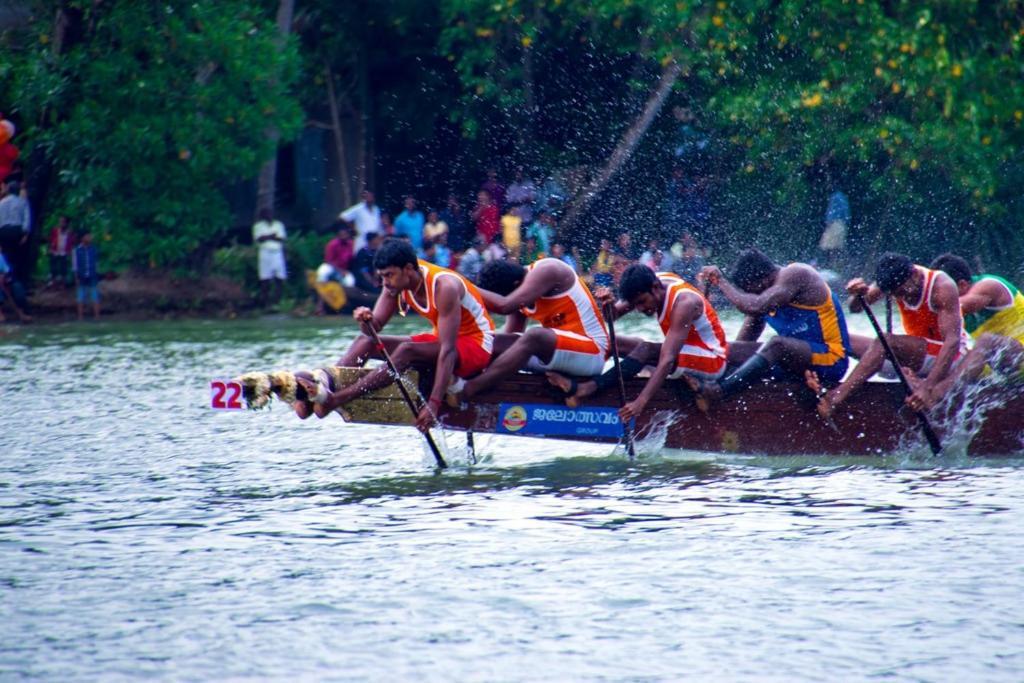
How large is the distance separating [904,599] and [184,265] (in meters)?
20.5

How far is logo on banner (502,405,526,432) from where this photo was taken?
35.3 ft

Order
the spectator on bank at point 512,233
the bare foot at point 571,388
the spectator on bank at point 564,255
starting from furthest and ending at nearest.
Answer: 1. the spectator on bank at point 512,233
2. the spectator on bank at point 564,255
3. the bare foot at point 571,388

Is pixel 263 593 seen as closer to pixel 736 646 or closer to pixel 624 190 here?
pixel 736 646

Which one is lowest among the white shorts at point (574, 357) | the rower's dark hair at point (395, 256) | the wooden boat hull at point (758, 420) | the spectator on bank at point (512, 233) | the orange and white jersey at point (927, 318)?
the wooden boat hull at point (758, 420)

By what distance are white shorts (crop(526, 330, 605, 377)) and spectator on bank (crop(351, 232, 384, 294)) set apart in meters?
15.2

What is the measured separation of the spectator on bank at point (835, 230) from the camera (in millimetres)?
26734

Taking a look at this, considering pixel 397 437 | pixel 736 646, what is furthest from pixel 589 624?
pixel 397 437

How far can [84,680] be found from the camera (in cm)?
652

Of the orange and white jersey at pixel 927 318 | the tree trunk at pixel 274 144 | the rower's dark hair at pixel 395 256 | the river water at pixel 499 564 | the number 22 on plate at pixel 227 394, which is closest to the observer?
the river water at pixel 499 564

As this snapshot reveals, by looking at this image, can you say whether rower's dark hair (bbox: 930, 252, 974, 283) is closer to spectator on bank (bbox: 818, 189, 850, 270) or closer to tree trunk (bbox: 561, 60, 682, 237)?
spectator on bank (bbox: 818, 189, 850, 270)

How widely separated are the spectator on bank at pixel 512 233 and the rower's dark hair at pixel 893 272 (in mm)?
16316

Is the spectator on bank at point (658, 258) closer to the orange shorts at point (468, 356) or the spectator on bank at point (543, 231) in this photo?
the spectator on bank at point (543, 231)

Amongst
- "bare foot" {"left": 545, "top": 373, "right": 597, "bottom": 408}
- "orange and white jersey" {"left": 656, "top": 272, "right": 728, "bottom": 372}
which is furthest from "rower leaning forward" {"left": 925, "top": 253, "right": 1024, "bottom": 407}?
"bare foot" {"left": 545, "top": 373, "right": 597, "bottom": 408}

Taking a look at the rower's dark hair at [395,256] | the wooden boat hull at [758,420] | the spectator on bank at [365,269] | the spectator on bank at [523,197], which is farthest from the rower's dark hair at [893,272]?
the spectator on bank at [523,197]
